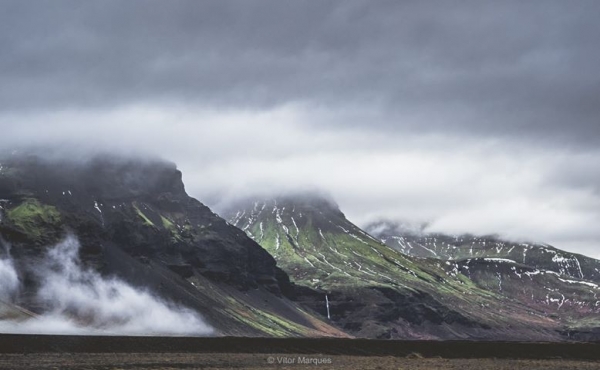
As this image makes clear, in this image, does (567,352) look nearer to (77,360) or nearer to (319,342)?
(319,342)

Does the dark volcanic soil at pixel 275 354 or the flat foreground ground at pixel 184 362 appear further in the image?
the dark volcanic soil at pixel 275 354

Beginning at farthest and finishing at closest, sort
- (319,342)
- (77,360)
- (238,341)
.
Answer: (319,342)
(238,341)
(77,360)

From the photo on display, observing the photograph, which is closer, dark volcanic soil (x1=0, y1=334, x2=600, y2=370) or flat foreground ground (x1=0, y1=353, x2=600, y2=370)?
flat foreground ground (x1=0, y1=353, x2=600, y2=370)

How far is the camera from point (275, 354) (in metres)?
104

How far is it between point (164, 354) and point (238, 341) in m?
21.3

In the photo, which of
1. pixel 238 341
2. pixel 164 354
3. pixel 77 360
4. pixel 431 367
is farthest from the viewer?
pixel 238 341

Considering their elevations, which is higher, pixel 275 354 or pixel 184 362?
pixel 275 354

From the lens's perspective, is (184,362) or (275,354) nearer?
(184,362)

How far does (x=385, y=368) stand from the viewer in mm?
83438

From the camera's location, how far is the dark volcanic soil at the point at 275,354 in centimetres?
8319

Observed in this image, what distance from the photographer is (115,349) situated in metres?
98.9

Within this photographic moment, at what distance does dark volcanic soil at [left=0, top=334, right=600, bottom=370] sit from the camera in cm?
8319

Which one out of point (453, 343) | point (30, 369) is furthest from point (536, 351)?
point (30, 369)

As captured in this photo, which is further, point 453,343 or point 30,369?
point 453,343
